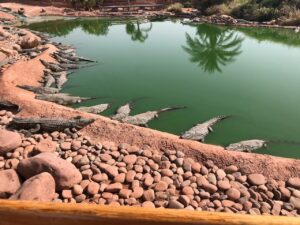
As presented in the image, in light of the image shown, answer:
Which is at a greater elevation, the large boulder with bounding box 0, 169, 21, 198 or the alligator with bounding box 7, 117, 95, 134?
the alligator with bounding box 7, 117, 95, 134

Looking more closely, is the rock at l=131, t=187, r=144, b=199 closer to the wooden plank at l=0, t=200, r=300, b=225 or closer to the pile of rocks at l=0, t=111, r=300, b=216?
the pile of rocks at l=0, t=111, r=300, b=216

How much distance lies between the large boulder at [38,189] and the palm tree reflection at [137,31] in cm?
1845

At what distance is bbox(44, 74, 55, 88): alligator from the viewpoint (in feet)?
49.7

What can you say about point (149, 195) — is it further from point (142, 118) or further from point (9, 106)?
point (9, 106)

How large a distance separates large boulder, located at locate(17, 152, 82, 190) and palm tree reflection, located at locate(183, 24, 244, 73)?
38.2ft

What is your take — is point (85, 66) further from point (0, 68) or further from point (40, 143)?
point (40, 143)

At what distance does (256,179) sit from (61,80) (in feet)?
36.4

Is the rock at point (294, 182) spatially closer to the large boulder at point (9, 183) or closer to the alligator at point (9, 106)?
the large boulder at point (9, 183)

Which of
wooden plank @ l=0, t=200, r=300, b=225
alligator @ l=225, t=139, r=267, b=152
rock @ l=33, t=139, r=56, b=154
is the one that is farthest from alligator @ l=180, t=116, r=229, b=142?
wooden plank @ l=0, t=200, r=300, b=225

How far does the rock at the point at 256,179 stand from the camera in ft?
25.3

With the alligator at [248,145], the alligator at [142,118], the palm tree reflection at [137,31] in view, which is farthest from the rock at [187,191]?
the palm tree reflection at [137,31]

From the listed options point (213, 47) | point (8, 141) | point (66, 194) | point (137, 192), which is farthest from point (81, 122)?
point (213, 47)

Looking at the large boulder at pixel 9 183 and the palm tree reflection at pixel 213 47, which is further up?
the palm tree reflection at pixel 213 47

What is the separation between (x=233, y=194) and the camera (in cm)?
731
